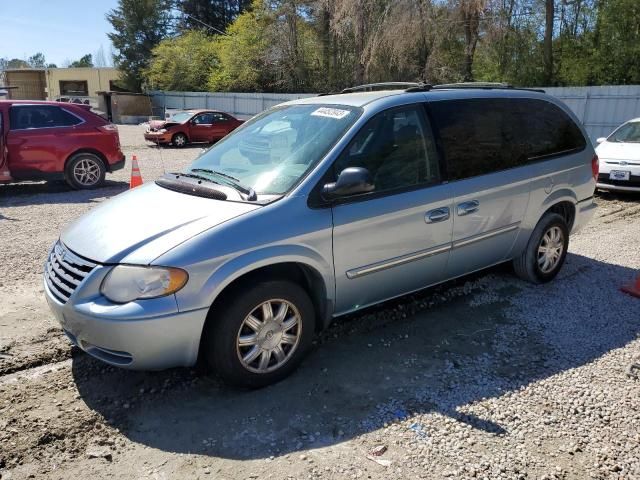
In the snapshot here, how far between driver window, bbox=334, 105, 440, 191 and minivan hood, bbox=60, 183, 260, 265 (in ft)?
3.01

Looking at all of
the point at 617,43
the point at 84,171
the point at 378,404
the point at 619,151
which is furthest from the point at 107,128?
the point at 617,43

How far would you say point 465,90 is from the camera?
4602mm

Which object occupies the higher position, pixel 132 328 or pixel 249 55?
pixel 249 55

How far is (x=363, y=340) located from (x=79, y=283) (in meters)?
2.09

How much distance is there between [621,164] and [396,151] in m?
7.52

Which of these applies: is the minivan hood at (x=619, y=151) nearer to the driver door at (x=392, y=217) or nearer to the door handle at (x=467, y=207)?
the door handle at (x=467, y=207)

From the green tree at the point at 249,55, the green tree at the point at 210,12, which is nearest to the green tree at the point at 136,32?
the green tree at the point at 210,12

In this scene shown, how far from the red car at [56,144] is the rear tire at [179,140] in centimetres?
966

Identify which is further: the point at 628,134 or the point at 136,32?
the point at 136,32

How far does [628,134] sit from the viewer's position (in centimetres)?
1062

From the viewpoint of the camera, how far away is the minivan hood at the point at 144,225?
3.08 m

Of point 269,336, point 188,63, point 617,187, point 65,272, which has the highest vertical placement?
point 188,63

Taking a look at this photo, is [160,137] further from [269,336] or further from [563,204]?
[269,336]

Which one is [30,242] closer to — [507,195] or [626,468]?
[507,195]
